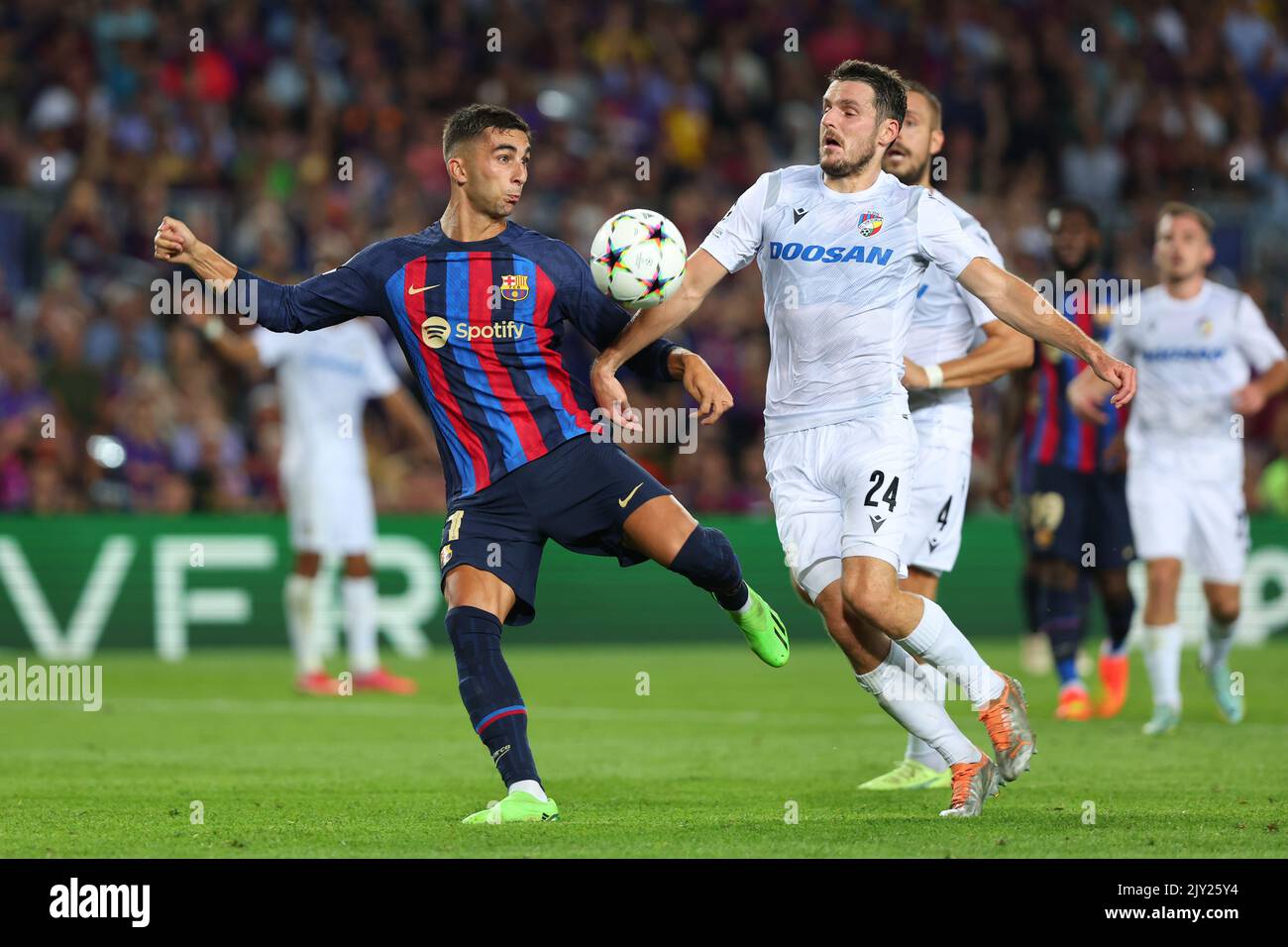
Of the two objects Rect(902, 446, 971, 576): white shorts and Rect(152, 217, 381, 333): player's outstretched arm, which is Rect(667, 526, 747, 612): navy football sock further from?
Rect(152, 217, 381, 333): player's outstretched arm

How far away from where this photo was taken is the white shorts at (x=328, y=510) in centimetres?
1421

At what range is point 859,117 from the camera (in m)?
7.41

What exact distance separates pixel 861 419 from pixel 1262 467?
13.0 meters

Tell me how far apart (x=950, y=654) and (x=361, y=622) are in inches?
309

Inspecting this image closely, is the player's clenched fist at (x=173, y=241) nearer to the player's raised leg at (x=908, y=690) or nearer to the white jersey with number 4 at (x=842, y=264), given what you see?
the white jersey with number 4 at (x=842, y=264)

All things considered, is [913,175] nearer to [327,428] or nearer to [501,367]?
[501,367]

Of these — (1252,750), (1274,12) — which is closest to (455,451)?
(1252,750)

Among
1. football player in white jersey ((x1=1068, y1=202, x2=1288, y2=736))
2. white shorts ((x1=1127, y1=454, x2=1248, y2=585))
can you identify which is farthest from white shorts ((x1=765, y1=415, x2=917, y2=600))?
football player in white jersey ((x1=1068, y1=202, x2=1288, y2=736))

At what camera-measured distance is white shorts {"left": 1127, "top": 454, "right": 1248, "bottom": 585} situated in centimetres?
1153

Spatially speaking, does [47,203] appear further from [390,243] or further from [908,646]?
[908,646]

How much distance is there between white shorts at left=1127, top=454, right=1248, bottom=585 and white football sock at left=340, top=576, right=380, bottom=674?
577cm

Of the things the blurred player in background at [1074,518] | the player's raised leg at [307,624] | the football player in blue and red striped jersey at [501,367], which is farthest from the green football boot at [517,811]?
the player's raised leg at [307,624]

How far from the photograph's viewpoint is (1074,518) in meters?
12.7
